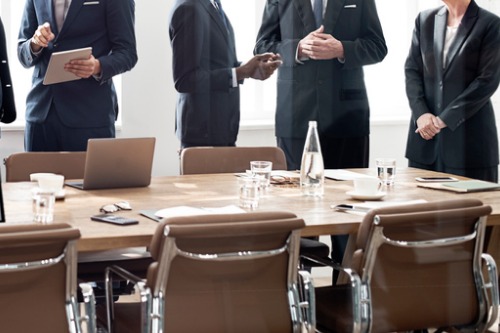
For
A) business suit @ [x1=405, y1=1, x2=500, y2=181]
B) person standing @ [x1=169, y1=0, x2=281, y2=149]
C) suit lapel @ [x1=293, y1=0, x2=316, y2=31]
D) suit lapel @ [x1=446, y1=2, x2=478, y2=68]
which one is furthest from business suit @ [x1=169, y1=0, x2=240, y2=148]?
suit lapel @ [x1=446, y1=2, x2=478, y2=68]

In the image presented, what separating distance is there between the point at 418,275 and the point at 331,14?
1.59 meters

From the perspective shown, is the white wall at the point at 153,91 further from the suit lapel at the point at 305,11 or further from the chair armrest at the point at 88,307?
the chair armrest at the point at 88,307

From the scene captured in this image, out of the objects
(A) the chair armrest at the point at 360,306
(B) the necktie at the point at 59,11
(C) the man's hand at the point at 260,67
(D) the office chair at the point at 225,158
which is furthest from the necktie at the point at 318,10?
(A) the chair armrest at the point at 360,306

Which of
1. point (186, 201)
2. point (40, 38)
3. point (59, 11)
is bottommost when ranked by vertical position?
point (186, 201)

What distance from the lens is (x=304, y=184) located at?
3.28 m

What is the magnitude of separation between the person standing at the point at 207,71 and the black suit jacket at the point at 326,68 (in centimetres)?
10

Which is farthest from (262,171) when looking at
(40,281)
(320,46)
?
(40,281)

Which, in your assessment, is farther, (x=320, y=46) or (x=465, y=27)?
(x=320, y=46)

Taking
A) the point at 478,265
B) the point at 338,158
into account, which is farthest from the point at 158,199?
the point at 338,158

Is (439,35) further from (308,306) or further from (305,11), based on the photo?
(308,306)

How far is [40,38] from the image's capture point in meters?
3.49

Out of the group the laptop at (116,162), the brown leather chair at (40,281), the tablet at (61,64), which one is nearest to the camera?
the brown leather chair at (40,281)

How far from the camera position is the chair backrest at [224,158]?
3.78m

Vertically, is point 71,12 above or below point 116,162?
above
